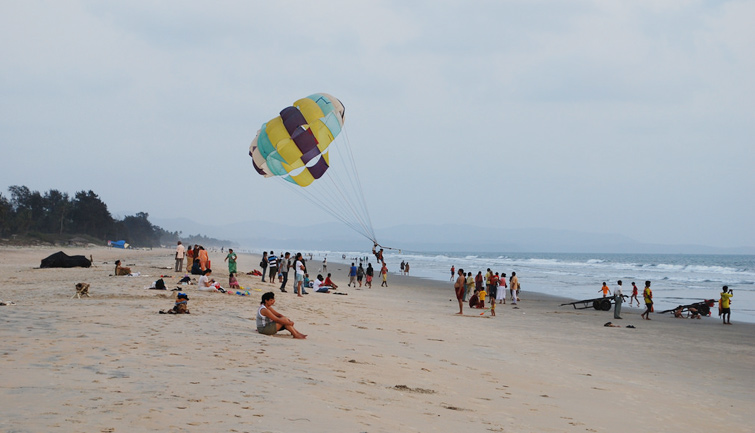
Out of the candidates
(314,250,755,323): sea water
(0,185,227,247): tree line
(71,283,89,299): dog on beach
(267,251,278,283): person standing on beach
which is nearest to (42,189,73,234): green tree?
(0,185,227,247): tree line

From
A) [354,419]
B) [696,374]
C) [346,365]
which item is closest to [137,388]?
[354,419]

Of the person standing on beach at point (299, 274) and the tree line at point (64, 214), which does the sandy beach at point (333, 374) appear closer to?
the person standing on beach at point (299, 274)

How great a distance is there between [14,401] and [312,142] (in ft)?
51.7

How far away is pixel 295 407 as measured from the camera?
548cm

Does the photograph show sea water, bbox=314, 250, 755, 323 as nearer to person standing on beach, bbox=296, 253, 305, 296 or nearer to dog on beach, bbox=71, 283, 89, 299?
person standing on beach, bbox=296, 253, 305, 296

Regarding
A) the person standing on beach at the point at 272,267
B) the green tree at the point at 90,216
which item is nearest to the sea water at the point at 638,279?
the person standing on beach at the point at 272,267

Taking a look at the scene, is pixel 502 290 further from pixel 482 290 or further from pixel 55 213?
pixel 55 213

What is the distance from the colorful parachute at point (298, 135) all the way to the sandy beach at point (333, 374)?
6.59 metres

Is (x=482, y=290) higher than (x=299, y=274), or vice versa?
(x=299, y=274)

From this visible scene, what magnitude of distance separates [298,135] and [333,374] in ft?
44.0

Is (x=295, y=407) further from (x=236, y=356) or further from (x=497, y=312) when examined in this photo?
(x=497, y=312)

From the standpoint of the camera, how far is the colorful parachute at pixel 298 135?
1977 cm


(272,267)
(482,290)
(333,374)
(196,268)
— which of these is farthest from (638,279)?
(333,374)

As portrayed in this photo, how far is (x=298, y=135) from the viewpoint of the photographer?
19719mm
